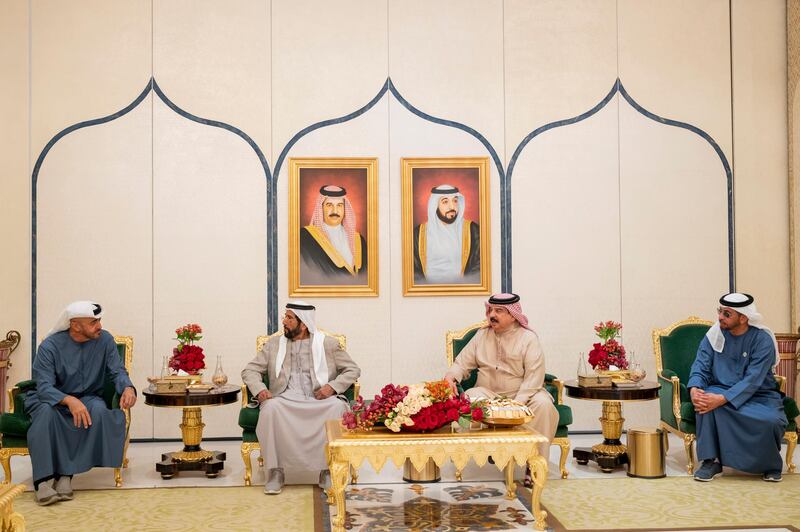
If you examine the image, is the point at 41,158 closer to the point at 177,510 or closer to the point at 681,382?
the point at 177,510

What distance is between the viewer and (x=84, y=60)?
298 inches

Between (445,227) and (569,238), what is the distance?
1.14 m

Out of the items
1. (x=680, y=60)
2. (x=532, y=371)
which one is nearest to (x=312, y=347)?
(x=532, y=371)

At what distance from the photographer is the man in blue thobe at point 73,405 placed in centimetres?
556

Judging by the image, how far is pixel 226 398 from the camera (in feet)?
20.2

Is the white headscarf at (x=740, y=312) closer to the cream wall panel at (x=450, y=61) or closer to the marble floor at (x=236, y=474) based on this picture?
the marble floor at (x=236, y=474)

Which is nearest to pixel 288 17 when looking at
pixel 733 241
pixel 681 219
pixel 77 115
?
pixel 77 115

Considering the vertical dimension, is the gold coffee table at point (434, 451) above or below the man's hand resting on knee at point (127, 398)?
below

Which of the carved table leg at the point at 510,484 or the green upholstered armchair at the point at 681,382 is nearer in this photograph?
the carved table leg at the point at 510,484

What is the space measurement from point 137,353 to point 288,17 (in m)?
3.29

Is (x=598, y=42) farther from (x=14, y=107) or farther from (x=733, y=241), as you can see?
(x=14, y=107)

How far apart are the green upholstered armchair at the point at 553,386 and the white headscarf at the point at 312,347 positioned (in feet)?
3.37

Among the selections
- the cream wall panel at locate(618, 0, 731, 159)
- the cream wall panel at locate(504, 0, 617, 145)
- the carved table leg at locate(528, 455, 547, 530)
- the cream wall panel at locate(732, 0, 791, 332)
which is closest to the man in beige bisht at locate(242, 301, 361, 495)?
the carved table leg at locate(528, 455, 547, 530)

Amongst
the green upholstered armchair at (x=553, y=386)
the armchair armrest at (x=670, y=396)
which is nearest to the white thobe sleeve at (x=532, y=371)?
the green upholstered armchair at (x=553, y=386)
